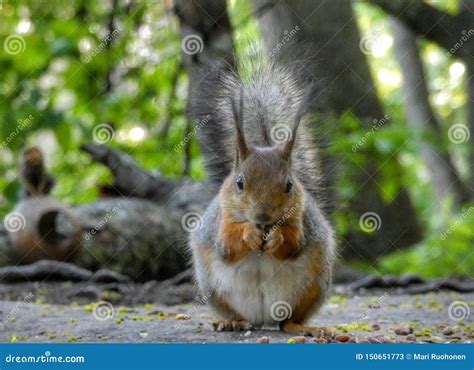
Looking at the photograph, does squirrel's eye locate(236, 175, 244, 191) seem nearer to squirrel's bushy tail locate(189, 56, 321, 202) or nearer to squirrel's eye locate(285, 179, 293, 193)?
squirrel's eye locate(285, 179, 293, 193)

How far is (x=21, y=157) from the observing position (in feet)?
13.0

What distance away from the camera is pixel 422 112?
504cm

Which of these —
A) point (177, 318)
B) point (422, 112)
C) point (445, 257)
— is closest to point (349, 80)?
point (422, 112)

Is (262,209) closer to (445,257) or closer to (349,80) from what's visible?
(445,257)

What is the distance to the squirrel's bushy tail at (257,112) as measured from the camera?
274 centimetres

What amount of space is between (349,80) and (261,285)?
7.86ft

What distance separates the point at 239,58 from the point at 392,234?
2.33 m

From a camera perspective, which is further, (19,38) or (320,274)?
(19,38)

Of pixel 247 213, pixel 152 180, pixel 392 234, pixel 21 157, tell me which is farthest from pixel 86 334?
pixel 392 234

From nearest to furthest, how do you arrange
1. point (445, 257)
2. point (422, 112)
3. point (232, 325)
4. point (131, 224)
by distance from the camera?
point (232, 325) → point (131, 224) → point (445, 257) → point (422, 112)

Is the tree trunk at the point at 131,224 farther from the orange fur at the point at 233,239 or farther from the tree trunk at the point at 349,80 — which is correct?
the orange fur at the point at 233,239

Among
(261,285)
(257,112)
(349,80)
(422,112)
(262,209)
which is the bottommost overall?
(261,285)

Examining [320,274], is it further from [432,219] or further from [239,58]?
[432,219]

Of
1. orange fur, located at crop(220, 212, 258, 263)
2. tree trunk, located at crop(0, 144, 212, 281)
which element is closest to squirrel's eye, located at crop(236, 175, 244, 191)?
orange fur, located at crop(220, 212, 258, 263)
